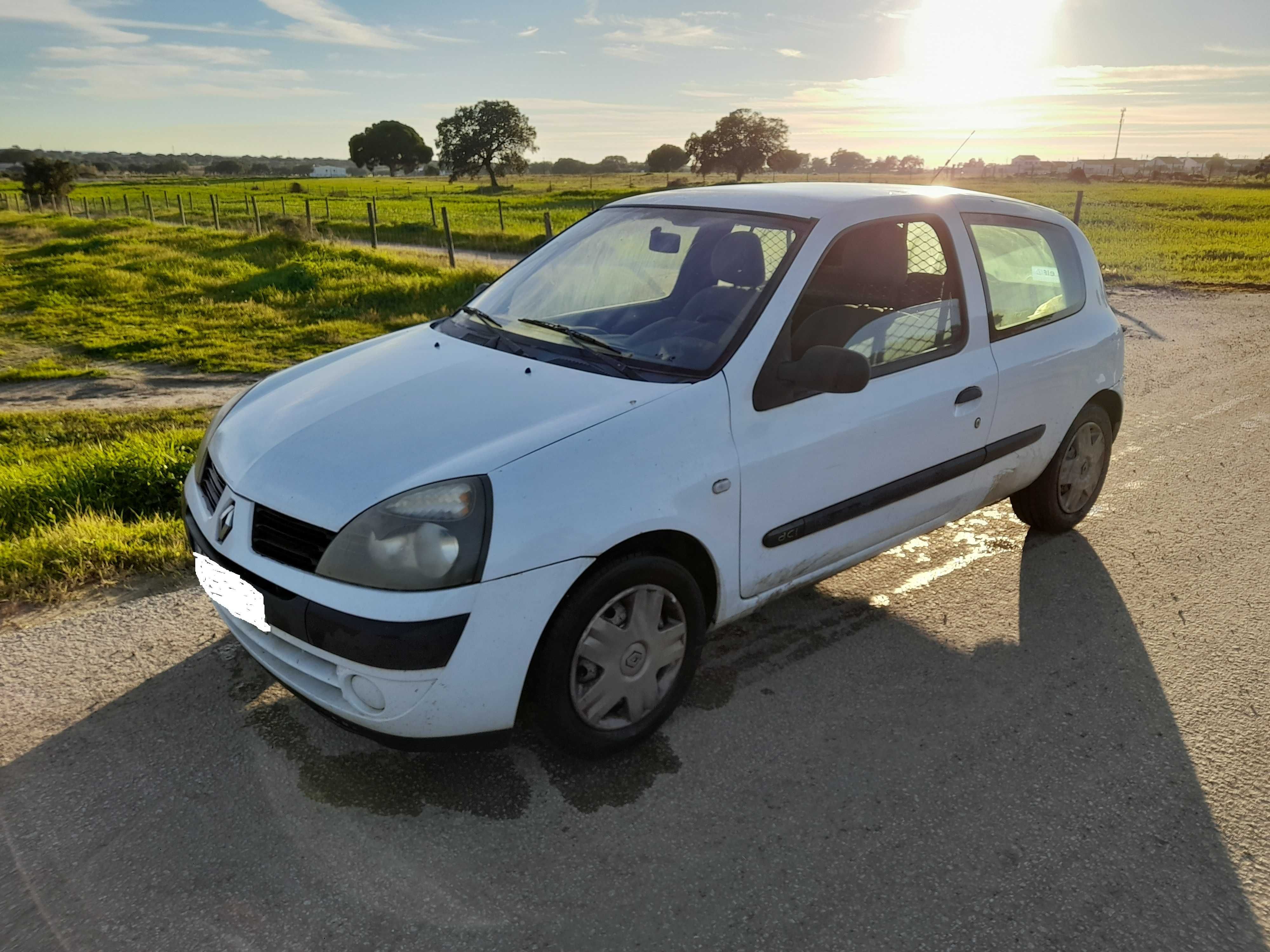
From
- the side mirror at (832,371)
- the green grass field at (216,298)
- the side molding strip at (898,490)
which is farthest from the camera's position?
the green grass field at (216,298)

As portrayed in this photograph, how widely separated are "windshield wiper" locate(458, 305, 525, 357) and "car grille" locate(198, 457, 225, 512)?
1.03 meters

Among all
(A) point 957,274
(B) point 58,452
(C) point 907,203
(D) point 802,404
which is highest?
(C) point 907,203

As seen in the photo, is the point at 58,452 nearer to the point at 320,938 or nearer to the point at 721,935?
the point at 320,938

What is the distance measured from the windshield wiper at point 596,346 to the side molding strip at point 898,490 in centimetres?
70

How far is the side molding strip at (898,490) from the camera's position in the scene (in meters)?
3.09

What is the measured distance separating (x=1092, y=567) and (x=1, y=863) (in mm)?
4312

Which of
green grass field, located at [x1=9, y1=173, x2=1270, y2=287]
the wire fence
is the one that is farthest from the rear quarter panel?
the wire fence

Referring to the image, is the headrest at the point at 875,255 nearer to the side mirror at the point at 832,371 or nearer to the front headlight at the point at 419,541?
the side mirror at the point at 832,371

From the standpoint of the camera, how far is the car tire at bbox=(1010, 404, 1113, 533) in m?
4.36

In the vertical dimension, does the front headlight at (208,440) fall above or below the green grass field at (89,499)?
above

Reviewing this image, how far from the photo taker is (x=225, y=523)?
273 cm

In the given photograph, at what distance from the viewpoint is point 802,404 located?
3027 millimetres

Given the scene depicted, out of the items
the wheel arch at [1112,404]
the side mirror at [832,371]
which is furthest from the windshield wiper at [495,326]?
the wheel arch at [1112,404]

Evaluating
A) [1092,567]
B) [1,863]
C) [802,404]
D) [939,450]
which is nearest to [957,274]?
[939,450]
